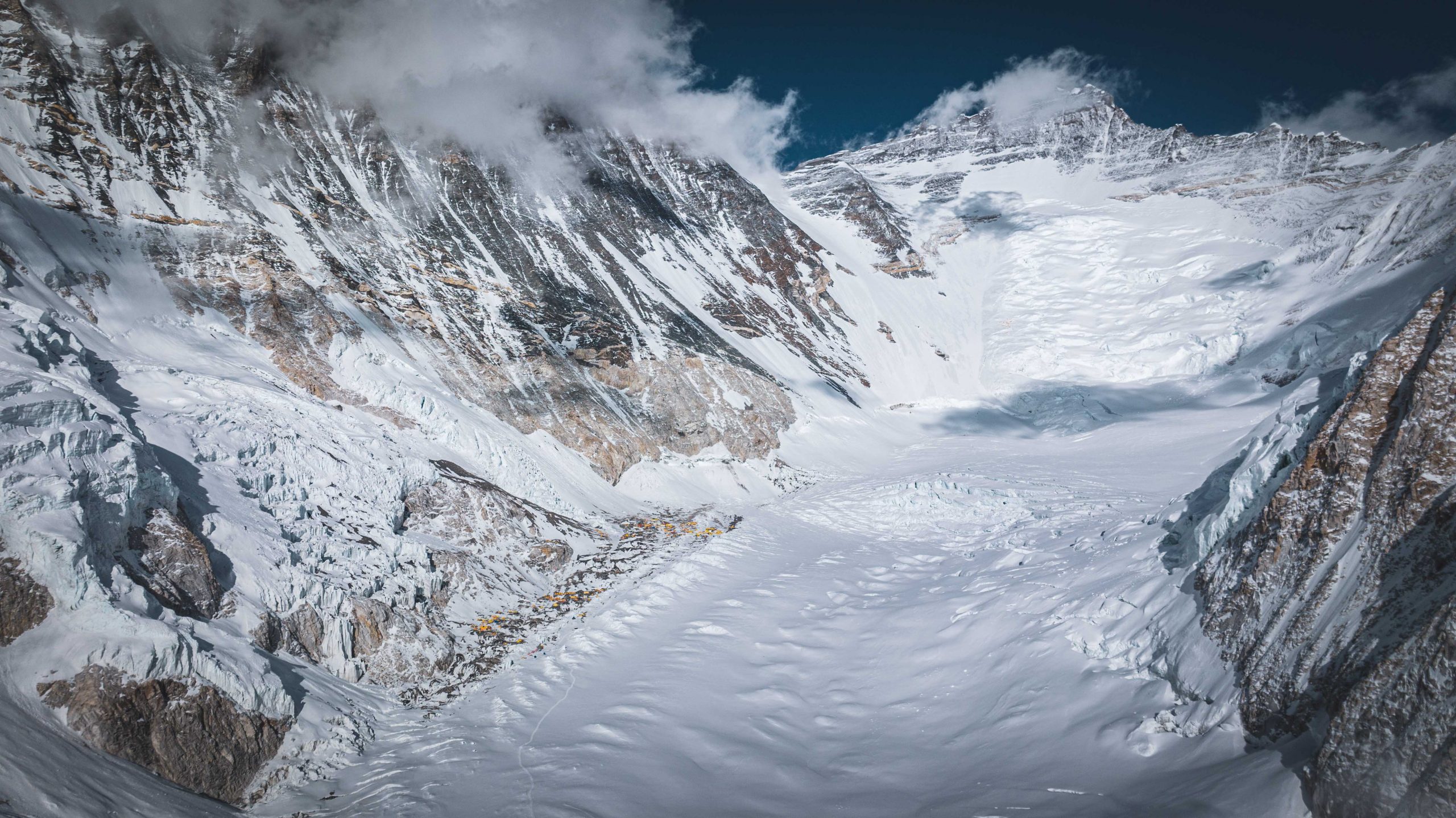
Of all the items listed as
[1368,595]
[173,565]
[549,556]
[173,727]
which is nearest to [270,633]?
[173,565]

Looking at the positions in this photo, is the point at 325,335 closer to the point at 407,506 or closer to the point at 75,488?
the point at 407,506

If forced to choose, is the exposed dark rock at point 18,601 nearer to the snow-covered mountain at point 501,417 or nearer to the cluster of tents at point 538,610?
the snow-covered mountain at point 501,417

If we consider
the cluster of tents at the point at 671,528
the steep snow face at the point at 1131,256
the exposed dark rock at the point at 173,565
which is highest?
the steep snow face at the point at 1131,256

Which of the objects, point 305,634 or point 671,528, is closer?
point 305,634

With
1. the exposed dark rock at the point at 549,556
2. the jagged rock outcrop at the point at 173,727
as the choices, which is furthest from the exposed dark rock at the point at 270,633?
the exposed dark rock at the point at 549,556

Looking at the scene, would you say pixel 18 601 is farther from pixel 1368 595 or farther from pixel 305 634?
pixel 1368 595

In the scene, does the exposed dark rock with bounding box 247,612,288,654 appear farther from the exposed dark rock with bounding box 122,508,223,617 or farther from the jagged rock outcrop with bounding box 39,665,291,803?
the jagged rock outcrop with bounding box 39,665,291,803

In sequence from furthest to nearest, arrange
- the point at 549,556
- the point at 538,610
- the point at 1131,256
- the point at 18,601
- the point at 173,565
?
1. the point at 1131,256
2. the point at 549,556
3. the point at 538,610
4. the point at 173,565
5. the point at 18,601
